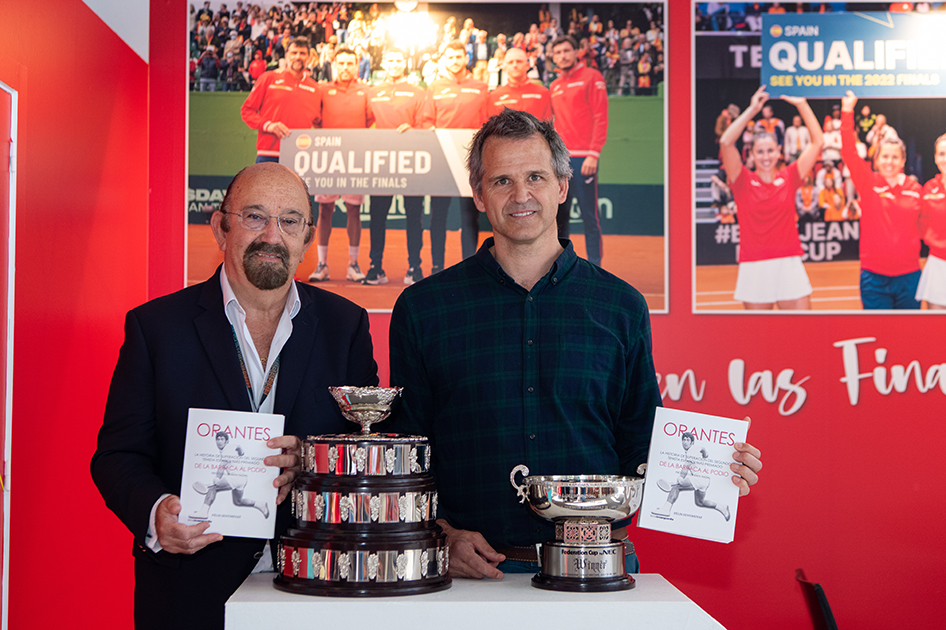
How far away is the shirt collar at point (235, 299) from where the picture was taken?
236 cm

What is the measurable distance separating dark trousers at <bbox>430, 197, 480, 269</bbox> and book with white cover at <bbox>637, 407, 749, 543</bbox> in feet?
7.89

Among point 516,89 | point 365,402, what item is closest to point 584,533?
point 365,402

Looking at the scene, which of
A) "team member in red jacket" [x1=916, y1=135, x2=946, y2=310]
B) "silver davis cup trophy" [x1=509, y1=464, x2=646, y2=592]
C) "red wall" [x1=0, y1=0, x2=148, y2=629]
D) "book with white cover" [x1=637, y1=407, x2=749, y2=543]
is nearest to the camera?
"silver davis cup trophy" [x1=509, y1=464, x2=646, y2=592]

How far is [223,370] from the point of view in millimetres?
2240

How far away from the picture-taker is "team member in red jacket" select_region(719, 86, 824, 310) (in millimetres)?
4152

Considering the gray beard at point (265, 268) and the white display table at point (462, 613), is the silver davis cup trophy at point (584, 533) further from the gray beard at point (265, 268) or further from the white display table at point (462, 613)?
the gray beard at point (265, 268)

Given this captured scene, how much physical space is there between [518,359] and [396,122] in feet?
7.59

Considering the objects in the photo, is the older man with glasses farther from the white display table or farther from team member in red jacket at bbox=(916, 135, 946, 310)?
team member in red jacket at bbox=(916, 135, 946, 310)

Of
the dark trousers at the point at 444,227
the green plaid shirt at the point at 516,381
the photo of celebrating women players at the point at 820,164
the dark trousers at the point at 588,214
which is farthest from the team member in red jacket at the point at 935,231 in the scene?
the green plaid shirt at the point at 516,381

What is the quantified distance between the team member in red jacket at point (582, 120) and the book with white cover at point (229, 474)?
2.61 m

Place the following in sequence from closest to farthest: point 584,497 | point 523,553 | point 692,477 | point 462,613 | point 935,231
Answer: point 462,613 → point 584,497 → point 692,477 → point 523,553 → point 935,231

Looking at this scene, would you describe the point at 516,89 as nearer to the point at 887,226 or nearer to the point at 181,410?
the point at 887,226

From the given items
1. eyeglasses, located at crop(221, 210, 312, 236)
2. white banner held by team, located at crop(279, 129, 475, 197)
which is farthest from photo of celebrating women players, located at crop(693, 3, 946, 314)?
eyeglasses, located at crop(221, 210, 312, 236)

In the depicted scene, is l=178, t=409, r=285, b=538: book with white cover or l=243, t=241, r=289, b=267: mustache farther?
l=243, t=241, r=289, b=267: mustache
